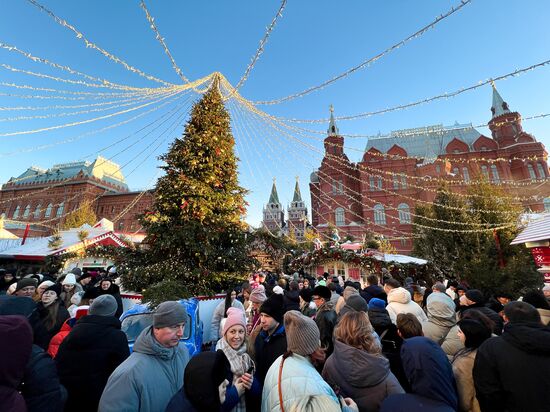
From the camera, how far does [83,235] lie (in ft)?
50.2

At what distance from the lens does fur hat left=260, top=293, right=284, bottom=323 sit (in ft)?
8.90

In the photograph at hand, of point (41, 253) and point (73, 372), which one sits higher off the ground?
point (41, 253)

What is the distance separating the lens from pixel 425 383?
1.77m

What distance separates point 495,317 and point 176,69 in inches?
343

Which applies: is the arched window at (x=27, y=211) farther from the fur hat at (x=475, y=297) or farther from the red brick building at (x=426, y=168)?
the fur hat at (x=475, y=297)

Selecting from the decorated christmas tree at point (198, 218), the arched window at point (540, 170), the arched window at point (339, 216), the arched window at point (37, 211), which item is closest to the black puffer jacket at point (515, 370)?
the decorated christmas tree at point (198, 218)

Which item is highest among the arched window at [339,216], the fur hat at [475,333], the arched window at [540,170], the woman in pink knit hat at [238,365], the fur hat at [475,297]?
the arched window at [540,170]

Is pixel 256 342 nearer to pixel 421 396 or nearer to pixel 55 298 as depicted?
pixel 421 396

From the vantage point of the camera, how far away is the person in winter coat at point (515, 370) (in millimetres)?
1864

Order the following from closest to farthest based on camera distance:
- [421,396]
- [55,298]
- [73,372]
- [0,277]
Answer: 1. [421,396]
2. [73,372]
3. [55,298]
4. [0,277]

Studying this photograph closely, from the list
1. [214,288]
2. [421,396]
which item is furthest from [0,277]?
[421,396]

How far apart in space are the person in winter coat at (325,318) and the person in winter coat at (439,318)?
4.33 ft

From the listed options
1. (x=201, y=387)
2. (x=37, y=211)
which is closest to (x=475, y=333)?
(x=201, y=387)

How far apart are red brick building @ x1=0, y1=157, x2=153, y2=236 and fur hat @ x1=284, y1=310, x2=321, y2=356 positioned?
44.8 meters
